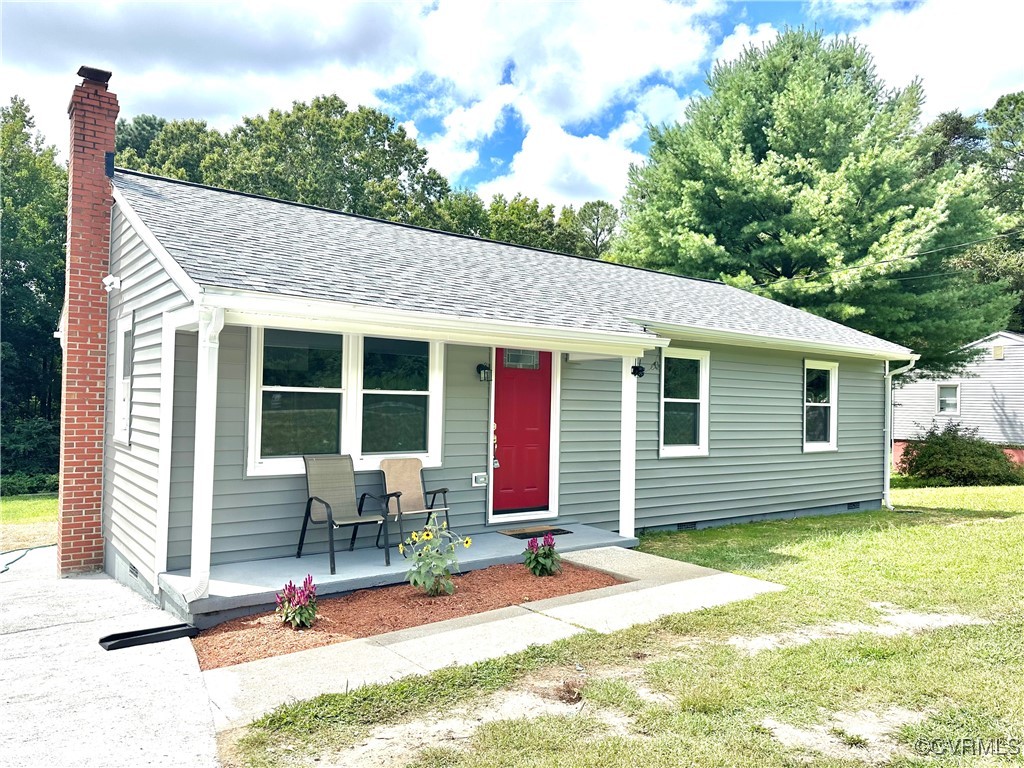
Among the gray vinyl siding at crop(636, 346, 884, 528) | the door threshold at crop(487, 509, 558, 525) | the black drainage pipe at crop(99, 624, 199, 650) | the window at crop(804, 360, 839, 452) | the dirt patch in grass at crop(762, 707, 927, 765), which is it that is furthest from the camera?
the window at crop(804, 360, 839, 452)

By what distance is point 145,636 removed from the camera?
15.5 feet

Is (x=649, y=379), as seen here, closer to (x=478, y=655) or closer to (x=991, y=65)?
(x=478, y=655)

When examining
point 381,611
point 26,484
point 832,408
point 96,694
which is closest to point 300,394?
point 381,611

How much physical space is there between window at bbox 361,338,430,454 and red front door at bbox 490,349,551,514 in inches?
39.3

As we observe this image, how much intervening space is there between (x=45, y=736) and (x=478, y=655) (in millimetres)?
2200

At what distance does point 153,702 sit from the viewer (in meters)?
3.62

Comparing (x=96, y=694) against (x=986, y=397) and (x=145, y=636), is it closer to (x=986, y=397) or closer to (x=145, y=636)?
(x=145, y=636)

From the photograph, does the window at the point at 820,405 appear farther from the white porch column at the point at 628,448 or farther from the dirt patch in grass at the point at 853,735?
the dirt patch in grass at the point at 853,735

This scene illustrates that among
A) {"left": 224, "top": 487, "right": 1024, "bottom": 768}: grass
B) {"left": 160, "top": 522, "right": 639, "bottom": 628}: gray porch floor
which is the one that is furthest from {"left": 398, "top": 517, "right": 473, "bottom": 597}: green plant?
{"left": 224, "top": 487, "right": 1024, "bottom": 768}: grass

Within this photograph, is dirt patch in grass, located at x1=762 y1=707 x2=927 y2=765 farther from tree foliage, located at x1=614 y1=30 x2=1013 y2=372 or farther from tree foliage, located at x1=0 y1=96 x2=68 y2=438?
tree foliage, located at x1=0 y1=96 x2=68 y2=438

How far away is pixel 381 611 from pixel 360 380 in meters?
2.26

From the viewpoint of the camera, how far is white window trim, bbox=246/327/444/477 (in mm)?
5996

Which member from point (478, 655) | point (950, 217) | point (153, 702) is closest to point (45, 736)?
point (153, 702)

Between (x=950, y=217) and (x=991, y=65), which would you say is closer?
(x=950, y=217)
